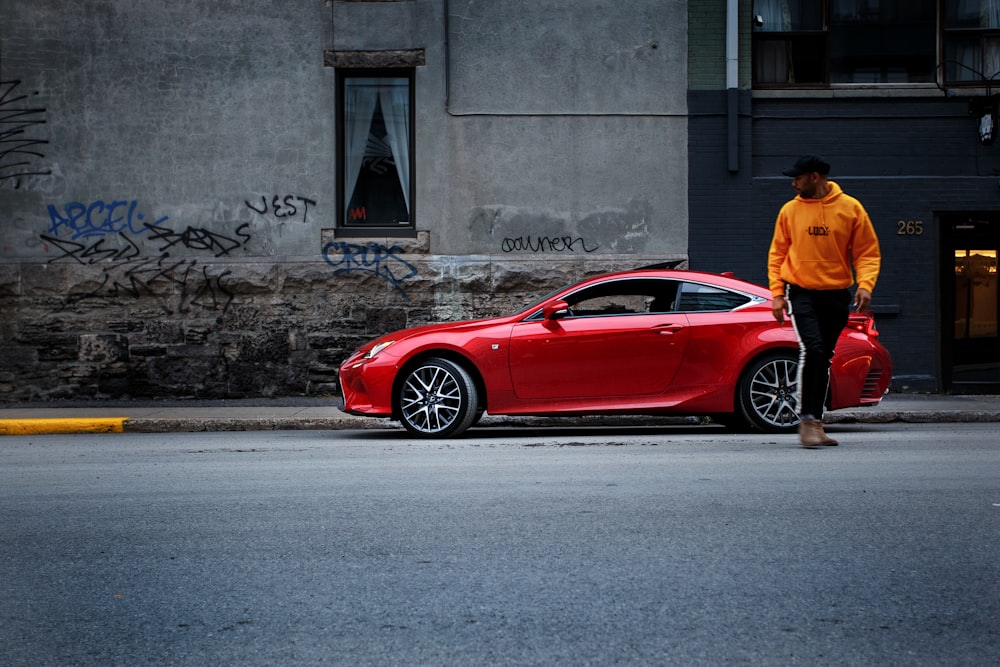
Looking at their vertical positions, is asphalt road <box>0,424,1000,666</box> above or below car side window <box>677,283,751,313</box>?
below

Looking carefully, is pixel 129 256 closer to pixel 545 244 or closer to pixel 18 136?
pixel 18 136

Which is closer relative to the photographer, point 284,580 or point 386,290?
point 284,580

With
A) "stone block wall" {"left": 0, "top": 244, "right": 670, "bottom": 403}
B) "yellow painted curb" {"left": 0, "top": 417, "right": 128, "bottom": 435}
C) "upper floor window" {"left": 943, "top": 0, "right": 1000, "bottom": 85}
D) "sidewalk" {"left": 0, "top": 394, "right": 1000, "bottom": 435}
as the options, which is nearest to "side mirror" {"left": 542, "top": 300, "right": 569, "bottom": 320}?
"sidewalk" {"left": 0, "top": 394, "right": 1000, "bottom": 435}

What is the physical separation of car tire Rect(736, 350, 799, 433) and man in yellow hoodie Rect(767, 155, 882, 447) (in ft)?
3.79

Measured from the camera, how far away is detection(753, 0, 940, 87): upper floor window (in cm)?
1472

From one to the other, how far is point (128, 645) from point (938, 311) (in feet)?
41.9

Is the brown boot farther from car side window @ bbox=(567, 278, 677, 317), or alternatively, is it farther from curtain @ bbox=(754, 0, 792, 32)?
curtain @ bbox=(754, 0, 792, 32)

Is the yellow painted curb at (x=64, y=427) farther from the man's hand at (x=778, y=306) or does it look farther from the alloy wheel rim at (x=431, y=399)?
the man's hand at (x=778, y=306)

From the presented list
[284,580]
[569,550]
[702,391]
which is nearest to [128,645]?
[284,580]

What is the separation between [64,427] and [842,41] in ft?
34.8

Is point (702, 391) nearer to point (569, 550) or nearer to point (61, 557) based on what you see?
point (569, 550)

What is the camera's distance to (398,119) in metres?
14.8

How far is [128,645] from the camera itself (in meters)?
3.66

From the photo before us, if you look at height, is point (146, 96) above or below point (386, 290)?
above
